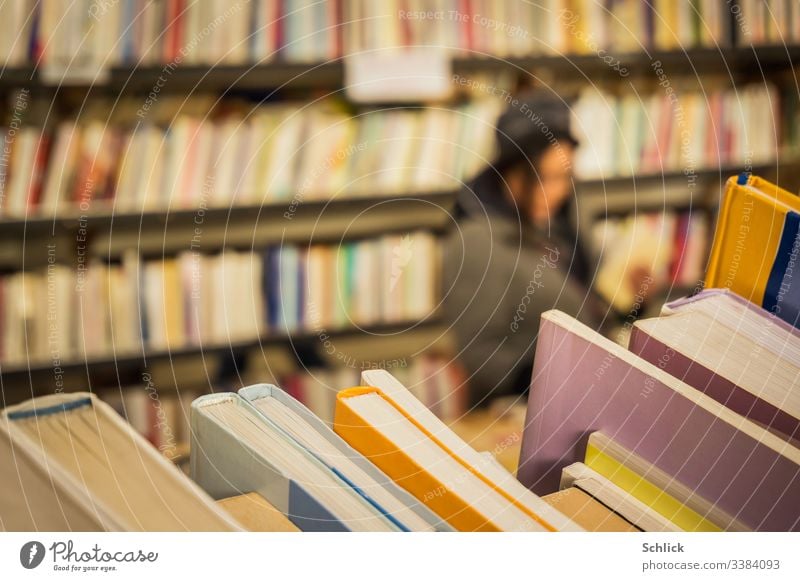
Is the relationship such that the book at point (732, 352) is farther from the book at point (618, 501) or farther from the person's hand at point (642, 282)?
the person's hand at point (642, 282)

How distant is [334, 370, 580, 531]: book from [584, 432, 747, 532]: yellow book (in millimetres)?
101

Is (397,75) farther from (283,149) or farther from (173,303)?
(173,303)

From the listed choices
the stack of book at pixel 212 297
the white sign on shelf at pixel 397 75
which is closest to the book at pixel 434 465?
the stack of book at pixel 212 297

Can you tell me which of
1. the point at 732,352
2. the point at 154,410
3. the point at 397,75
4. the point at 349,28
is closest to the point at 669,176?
the point at 397,75

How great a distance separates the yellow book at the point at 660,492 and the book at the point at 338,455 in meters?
0.18

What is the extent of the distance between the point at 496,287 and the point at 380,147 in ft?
1.40

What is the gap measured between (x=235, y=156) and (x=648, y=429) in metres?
1.32

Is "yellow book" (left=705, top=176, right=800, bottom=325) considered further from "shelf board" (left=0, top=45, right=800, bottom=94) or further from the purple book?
"shelf board" (left=0, top=45, right=800, bottom=94)

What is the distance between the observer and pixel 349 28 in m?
1.87

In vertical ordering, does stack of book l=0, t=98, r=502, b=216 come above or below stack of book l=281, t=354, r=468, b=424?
above

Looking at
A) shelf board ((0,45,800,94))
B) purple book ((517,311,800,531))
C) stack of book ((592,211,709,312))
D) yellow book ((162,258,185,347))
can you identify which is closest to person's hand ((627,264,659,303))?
stack of book ((592,211,709,312))

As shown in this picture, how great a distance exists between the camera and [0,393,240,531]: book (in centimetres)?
62

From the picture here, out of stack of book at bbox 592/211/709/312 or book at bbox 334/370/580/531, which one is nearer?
book at bbox 334/370/580/531
